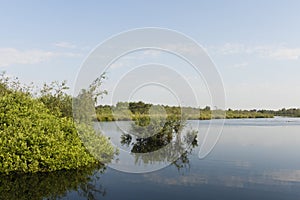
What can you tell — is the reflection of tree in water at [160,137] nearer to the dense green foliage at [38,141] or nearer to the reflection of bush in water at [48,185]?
the dense green foliage at [38,141]

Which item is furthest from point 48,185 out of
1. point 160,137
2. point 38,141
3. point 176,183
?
point 160,137

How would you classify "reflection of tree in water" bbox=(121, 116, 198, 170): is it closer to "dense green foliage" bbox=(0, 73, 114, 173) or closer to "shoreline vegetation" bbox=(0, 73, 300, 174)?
"shoreline vegetation" bbox=(0, 73, 300, 174)

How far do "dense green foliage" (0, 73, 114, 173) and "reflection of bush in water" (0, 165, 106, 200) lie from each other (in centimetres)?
38

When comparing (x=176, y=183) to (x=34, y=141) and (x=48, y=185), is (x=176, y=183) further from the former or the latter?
(x=34, y=141)

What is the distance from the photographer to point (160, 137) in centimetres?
1759

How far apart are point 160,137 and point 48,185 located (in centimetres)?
949

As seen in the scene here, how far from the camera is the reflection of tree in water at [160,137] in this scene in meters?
16.2

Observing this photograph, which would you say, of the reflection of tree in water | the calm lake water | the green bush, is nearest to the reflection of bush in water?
the calm lake water

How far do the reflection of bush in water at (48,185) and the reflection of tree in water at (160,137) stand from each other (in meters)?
5.92

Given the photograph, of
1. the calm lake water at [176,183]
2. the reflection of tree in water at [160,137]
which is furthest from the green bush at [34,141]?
the reflection of tree in water at [160,137]

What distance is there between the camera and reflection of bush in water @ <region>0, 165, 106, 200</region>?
26.6 ft

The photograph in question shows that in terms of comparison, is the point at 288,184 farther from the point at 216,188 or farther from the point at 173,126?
the point at 173,126

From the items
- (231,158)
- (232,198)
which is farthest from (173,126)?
(232,198)

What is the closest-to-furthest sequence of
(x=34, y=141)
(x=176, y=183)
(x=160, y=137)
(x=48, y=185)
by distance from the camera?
(x=48, y=185) → (x=176, y=183) → (x=34, y=141) → (x=160, y=137)
